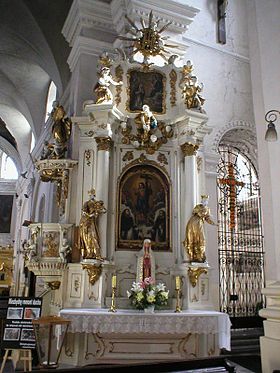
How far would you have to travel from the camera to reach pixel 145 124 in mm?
7844

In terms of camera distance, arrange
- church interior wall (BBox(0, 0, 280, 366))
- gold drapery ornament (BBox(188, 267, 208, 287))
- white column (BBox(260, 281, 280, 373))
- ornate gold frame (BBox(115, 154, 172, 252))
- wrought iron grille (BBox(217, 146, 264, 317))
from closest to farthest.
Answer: white column (BBox(260, 281, 280, 373))
church interior wall (BBox(0, 0, 280, 366))
gold drapery ornament (BBox(188, 267, 208, 287))
ornate gold frame (BBox(115, 154, 172, 252))
wrought iron grille (BBox(217, 146, 264, 317))

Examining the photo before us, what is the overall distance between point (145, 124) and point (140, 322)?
3456mm

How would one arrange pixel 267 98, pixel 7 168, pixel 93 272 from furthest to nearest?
pixel 7 168, pixel 93 272, pixel 267 98

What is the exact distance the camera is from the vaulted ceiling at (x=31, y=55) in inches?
439

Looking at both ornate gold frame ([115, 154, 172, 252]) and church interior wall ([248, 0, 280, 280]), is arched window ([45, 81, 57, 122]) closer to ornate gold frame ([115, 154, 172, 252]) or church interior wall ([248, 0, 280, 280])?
ornate gold frame ([115, 154, 172, 252])

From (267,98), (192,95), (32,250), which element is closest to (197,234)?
(192,95)

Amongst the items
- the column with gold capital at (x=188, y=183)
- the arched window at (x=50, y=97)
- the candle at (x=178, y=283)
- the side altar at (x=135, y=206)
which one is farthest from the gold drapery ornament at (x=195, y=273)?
the arched window at (x=50, y=97)

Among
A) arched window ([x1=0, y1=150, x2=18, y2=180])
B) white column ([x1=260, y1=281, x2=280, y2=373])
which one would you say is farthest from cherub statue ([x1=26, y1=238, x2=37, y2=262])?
arched window ([x1=0, y1=150, x2=18, y2=180])

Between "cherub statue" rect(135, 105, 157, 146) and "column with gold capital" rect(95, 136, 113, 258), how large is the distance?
608mm

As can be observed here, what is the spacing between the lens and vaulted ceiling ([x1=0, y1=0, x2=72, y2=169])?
11148 millimetres

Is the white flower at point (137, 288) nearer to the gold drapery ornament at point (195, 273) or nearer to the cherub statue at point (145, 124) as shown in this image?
the gold drapery ornament at point (195, 273)

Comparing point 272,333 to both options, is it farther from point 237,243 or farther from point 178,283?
point 237,243

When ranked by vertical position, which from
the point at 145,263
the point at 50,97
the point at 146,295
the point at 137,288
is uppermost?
the point at 50,97

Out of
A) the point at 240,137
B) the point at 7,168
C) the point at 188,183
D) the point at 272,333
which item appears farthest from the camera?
the point at 7,168
